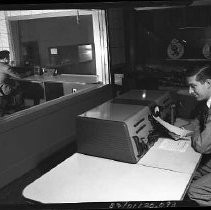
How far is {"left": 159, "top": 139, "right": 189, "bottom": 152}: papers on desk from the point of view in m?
2.34

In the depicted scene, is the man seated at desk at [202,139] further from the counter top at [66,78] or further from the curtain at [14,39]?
the curtain at [14,39]

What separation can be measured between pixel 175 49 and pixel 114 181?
3.29 meters

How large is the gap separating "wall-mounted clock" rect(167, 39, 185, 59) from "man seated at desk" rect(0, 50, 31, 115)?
2.70m

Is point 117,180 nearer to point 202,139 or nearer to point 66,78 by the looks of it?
point 202,139

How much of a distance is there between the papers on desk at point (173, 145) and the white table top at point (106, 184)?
38cm

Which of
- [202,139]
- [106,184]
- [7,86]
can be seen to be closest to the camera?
[106,184]

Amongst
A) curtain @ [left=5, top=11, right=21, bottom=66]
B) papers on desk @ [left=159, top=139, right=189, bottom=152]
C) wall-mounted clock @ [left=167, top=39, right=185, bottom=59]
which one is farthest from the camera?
curtain @ [left=5, top=11, right=21, bottom=66]

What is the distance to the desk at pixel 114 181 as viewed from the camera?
1.73 meters

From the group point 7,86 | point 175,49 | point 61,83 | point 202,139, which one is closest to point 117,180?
point 202,139

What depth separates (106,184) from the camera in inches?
73.1

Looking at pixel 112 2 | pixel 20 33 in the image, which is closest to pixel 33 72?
pixel 20 33

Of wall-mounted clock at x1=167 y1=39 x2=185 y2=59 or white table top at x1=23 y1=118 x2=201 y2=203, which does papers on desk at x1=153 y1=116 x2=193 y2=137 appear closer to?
white table top at x1=23 y1=118 x2=201 y2=203

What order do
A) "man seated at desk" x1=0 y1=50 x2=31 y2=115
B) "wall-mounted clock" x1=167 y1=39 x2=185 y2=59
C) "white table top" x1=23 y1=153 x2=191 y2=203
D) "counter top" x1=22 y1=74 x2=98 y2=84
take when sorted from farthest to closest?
1. "counter top" x1=22 y1=74 x2=98 y2=84
2. "man seated at desk" x1=0 y1=50 x2=31 y2=115
3. "wall-mounted clock" x1=167 y1=39 x2=185 y2=59
4. "white table top" x1=23 y1=153 x2=191 y2=203

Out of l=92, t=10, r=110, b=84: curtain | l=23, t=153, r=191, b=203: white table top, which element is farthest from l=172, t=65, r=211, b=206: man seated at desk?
l=92, t=10, r=110, b=84: curtain
